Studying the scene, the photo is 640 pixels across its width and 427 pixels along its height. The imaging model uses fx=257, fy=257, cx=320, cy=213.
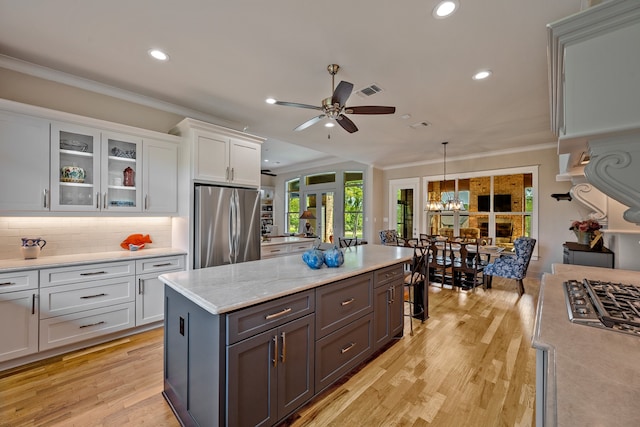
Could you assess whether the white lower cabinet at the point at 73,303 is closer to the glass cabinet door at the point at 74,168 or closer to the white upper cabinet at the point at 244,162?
the glass cabinet door at the point at 74,168

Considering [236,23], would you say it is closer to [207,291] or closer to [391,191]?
[207,291]

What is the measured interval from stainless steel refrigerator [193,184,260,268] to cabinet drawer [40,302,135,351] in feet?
2.79

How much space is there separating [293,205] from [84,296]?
281 inches

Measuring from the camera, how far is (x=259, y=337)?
145cm

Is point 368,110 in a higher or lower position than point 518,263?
higher

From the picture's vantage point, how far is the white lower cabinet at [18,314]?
6.99 feet

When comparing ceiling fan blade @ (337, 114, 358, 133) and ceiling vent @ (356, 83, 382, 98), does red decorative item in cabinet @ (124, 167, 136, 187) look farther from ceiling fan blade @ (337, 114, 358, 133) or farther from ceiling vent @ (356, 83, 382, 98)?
ceiling vent @ (356, 83, 382, 98)

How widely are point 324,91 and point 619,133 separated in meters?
2.72

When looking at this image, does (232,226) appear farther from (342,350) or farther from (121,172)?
(342,350)

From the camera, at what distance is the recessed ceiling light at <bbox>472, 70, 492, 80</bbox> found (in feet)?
8.65

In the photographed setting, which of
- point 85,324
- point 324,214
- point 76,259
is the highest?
point 324,214

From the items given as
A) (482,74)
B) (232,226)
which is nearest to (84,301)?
(232,226)

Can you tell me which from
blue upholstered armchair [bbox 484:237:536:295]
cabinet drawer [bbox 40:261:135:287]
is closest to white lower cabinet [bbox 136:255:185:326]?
cabinet drawer [bbox 40:261:135:287]

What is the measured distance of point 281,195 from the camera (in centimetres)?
967
